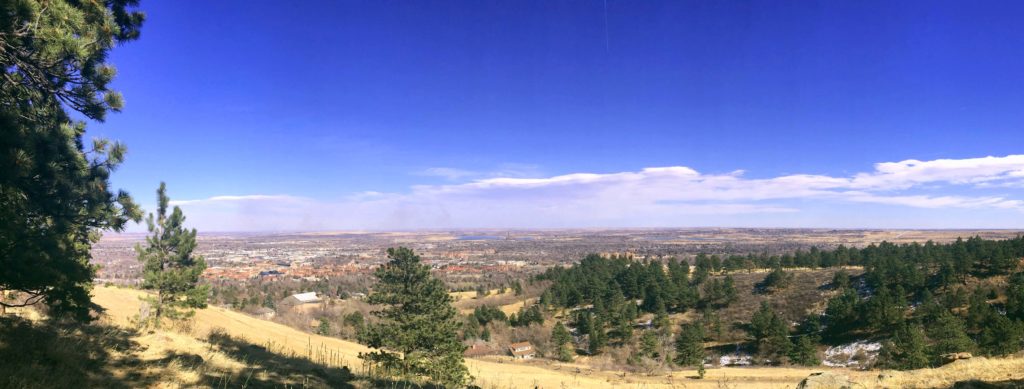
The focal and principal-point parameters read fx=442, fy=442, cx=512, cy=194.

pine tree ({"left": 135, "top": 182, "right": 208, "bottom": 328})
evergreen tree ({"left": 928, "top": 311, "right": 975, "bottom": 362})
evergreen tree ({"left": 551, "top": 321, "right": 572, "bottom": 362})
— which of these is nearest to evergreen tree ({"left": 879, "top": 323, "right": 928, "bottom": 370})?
evergreen tree ({"left": 928, "top": 311, "right": 975, "bottom": 362})

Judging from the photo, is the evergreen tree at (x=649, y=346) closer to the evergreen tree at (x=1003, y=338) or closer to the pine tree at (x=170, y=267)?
the evergreen tree at (x=1003, y=338)

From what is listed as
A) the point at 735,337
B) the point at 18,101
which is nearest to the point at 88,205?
the point at 18,101

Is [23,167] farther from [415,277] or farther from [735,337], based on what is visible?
[735,337]

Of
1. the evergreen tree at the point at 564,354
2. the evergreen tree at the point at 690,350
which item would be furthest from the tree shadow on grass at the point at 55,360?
the evergreen tree at the point at 564,354

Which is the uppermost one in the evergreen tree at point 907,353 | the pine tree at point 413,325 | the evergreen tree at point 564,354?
the pine tree at point 413,325

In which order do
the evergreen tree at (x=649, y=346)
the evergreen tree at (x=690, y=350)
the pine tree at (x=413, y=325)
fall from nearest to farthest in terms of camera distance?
the pine tree at (x=413, y=325) < the evergreen tree at (x=690, y=350) < the evergreen tree at (x=649, y=346)

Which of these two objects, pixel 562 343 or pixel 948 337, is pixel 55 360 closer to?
pixel 948 337

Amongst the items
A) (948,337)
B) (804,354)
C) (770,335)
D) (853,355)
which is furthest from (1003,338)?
(770,335)
